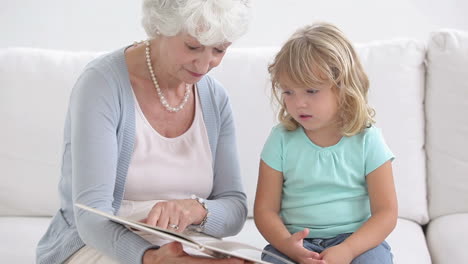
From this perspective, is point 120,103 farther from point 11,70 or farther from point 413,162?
point 413,162

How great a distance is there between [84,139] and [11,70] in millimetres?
830

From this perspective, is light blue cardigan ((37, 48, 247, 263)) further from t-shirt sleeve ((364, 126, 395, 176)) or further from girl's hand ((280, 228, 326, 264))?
t-shirt sleeve ((364, 126, 395, 176))

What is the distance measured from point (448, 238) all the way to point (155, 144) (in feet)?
3.02

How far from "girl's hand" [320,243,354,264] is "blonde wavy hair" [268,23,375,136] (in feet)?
0.93

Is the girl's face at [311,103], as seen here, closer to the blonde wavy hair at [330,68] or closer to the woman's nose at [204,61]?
the blonde wavy hair at [330,68]

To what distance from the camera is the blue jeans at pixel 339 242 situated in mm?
1634

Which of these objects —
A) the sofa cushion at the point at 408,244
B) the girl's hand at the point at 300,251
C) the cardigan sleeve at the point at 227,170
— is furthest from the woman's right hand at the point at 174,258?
the sofa cushion at the point at 408,244

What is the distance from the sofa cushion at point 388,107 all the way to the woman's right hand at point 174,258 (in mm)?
757

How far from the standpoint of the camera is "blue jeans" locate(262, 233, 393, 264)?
5.36 feet

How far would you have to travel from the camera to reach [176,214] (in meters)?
1.56

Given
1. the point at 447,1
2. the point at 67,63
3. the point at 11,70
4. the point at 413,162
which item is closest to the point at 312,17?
the point at 447,1

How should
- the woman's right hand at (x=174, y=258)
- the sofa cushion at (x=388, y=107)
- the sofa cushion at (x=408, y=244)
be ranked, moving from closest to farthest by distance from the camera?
the woman's right hand at (x=174, y=258), the sofa cushion at (x=408, y=244), the sofa cushion at (x=388, y=107)

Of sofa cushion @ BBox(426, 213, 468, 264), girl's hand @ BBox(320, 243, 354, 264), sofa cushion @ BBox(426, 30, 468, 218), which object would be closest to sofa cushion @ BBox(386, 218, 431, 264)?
sofa cushion @ BBox(426, 213, 468, 264)

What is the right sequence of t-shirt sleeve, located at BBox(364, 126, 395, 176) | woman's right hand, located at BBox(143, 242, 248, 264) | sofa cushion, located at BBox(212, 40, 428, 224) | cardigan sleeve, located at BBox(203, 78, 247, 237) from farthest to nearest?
sofa cushion, located at BBox(212, 40, 428, 224), cardigan sleeve, located at BBox(203, 78, 247, 237), t-shirt sleeve, located at BBox(364, 126, 395, 176), woman's right hand, located at BBox(143, 242, 248, 264)
